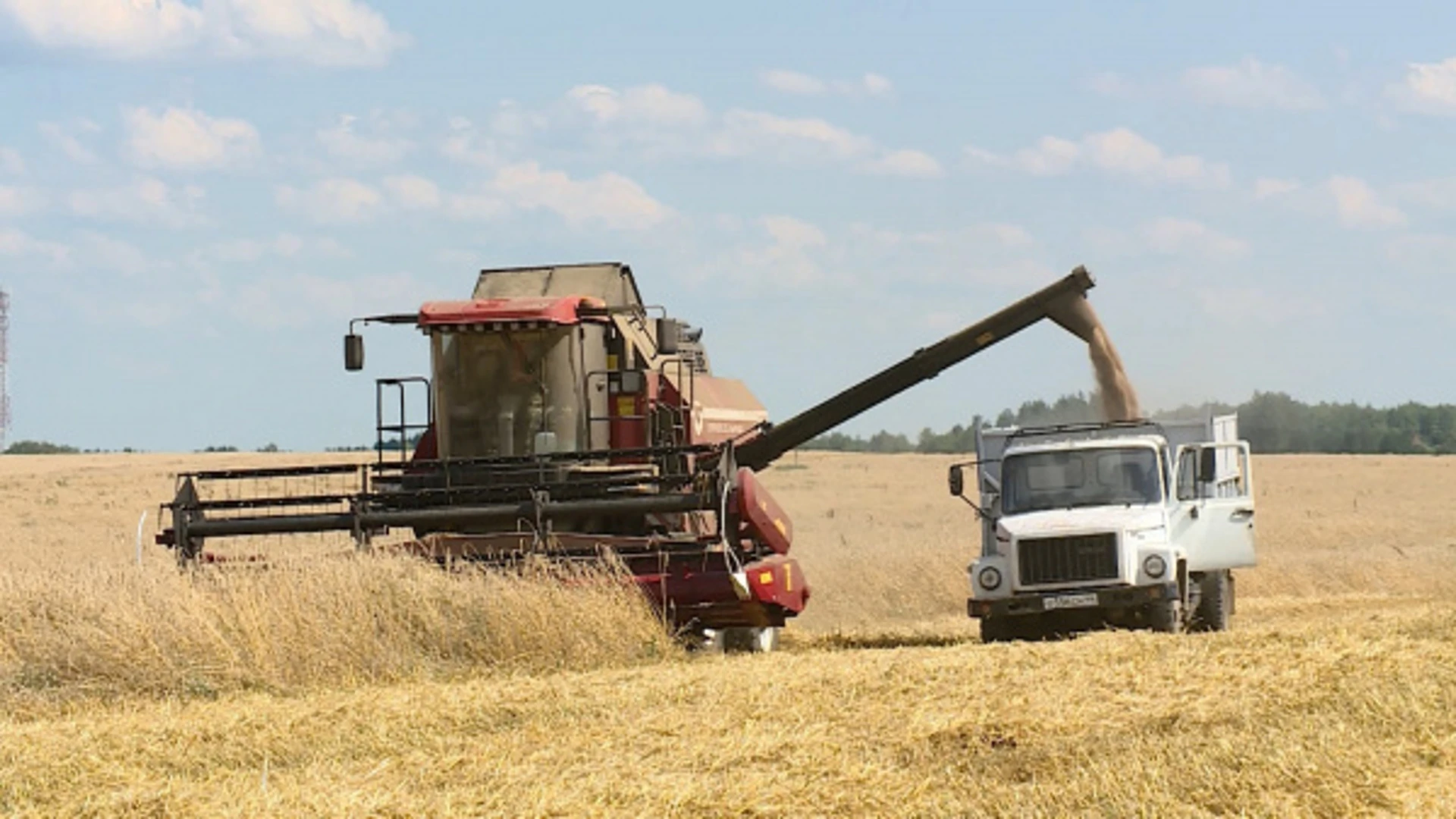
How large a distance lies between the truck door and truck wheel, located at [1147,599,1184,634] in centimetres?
94

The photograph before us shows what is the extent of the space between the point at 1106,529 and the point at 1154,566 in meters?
0.51

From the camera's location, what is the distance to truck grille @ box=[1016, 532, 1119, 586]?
17.3 metres

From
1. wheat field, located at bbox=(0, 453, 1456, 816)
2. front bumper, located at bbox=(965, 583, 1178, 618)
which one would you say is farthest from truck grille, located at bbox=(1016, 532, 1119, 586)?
wheat field, located at bbox=(0, 453, 1456, 816)

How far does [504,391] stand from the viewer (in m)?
18.0

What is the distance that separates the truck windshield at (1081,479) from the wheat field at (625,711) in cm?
166

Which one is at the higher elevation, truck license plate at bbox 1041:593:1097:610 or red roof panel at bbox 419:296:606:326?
red roof panel at bbox 419:296:606:326

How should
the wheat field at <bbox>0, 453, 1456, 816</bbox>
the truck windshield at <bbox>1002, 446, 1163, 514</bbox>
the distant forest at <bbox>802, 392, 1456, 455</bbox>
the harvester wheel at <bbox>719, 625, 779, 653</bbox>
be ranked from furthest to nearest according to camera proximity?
the distant forest at <bbox>802, 392, 1456, 455</bbox> → the truck windshield at <bbox>1002, 446, 1163, 514</bbox> → the harvester wheel at <bbox>719, 625, 779, 653</bbox> → the wheat field at <bbox>0, 453, 1456, 816</bbox>

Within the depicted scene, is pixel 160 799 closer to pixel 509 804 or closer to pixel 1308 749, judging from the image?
pixel 509 804

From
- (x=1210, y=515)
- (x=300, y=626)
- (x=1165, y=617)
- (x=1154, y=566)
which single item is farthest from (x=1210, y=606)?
(x=300, y=626)

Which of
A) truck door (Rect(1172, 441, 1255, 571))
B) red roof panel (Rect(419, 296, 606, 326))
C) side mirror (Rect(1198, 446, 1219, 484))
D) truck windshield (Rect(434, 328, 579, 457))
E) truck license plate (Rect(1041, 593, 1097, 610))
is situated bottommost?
truck license plate (Rect(1041, 593, 1097, 610))

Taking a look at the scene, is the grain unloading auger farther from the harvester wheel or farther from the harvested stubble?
the harvested stubble

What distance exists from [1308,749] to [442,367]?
10503 millimetres

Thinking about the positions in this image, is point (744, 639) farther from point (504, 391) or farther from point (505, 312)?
point (505, 312)

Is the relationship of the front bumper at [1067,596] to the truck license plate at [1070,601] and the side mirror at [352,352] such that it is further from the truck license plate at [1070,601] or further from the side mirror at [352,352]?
A: the side mirror at [352,352]
